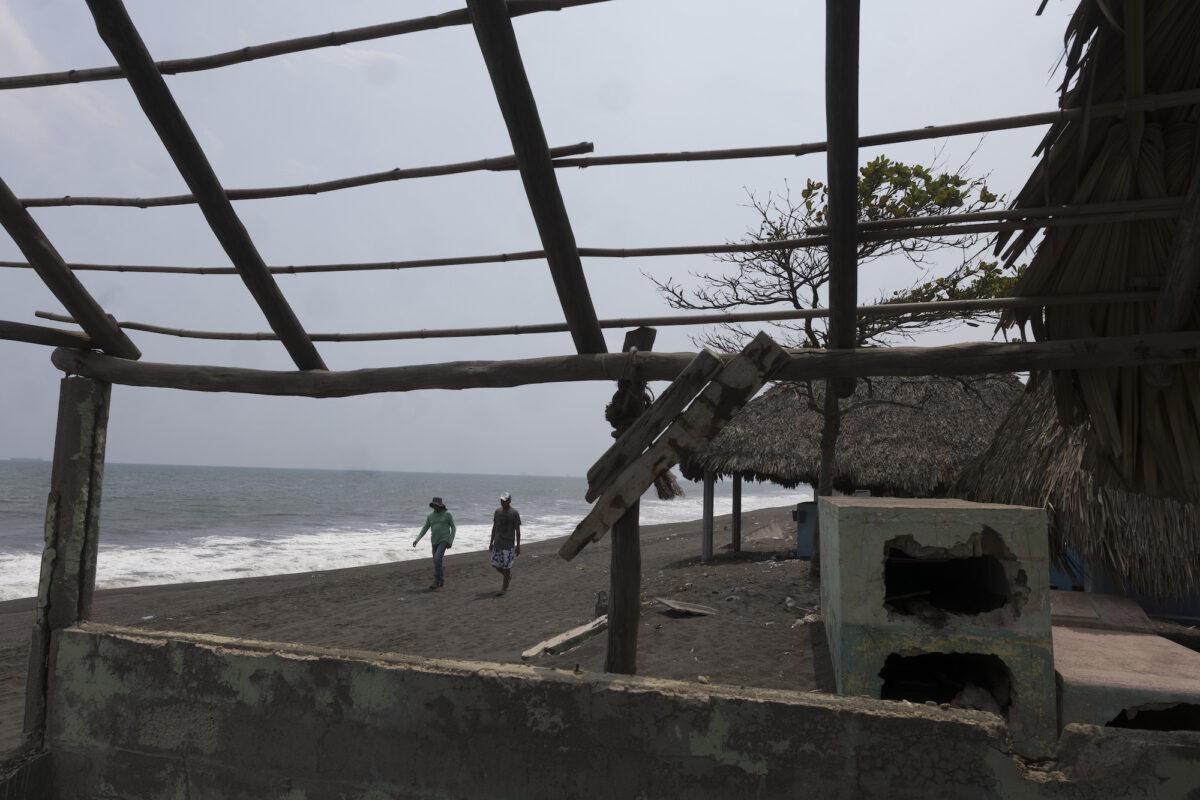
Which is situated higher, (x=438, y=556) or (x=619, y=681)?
(x=619, y=681)

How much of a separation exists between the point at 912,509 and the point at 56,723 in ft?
16.0

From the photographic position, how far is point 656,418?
344 cm

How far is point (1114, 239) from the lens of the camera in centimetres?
349

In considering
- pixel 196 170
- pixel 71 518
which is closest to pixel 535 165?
pixel 196 170

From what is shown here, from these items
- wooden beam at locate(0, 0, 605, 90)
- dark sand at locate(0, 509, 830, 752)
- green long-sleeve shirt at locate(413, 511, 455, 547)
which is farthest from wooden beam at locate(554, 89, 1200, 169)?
green long-sleeve shirt at locate(413, 511, 455, 547)

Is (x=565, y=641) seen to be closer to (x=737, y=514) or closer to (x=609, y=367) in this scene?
(x=609, y=367)

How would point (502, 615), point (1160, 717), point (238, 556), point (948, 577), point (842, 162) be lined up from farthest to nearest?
1. point (238, 556)
2. point (502, 615)
3. point (948, 577)
4. point (1160, 717)
5. point (842, 162)

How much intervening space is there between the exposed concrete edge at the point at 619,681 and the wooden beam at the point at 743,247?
1932 mm

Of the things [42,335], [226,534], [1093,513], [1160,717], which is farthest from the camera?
[226,534]

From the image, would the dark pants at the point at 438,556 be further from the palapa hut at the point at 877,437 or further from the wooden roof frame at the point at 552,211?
the wooden roof frame at the point at 552,211

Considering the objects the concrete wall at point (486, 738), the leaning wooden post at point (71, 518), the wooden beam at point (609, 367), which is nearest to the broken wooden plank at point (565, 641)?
the wooden beam at point (609, 367)

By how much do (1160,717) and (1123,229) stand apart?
3.40 m

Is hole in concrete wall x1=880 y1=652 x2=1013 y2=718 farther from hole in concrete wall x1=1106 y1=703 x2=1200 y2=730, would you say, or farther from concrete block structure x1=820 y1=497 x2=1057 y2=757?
hole in concrete wall x1=1106 y1=703 x2=1200 y2=730

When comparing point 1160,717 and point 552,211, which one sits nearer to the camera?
point 552,211
